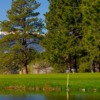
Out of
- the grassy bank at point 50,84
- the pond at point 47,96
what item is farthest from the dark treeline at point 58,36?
the pond at point 47,96

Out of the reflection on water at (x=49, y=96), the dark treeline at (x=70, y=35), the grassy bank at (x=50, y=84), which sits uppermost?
the dark treeline at (x=70, y=35)

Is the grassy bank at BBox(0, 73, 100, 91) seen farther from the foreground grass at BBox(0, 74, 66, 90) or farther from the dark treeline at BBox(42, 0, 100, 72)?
the dark treeline at BBox(42, 0, 100, 72)

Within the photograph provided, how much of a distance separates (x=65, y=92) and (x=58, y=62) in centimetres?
2772

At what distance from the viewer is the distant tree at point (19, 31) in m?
71.1

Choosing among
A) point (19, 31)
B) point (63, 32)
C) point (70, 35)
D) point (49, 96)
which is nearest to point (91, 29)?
point (63, 32)

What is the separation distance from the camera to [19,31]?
72000 millimetres

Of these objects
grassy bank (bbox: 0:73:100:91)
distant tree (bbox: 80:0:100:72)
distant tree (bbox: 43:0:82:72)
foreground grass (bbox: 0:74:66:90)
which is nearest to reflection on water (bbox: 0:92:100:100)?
grassy bank (bbox: 0:73:100:91)

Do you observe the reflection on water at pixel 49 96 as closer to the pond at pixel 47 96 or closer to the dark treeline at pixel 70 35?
the pond at pixel 47 96

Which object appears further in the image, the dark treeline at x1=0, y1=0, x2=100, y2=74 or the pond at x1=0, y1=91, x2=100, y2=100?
the dark treeline at x1=0, y1=0, x2=100, y2=74

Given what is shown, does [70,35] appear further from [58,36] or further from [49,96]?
[49,96]

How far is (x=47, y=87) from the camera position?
1730 inches

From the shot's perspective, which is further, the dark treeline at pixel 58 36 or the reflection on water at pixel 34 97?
the dark treeline at pixel 58 36

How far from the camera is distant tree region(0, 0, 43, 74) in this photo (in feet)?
233

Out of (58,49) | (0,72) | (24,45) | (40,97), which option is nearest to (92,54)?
(58,49)
